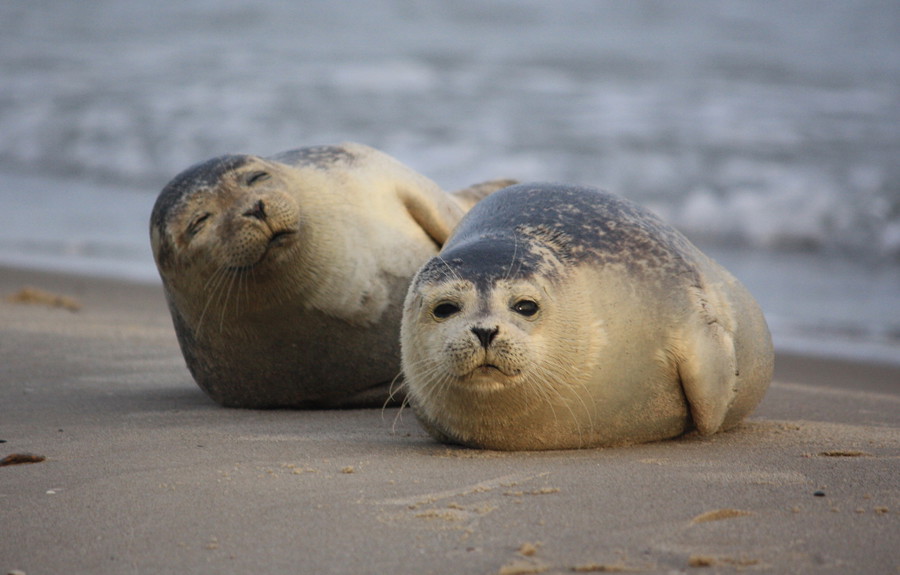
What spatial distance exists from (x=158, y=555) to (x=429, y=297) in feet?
4.19

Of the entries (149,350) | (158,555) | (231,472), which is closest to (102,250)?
(149,350)

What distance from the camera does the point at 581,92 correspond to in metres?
16.8

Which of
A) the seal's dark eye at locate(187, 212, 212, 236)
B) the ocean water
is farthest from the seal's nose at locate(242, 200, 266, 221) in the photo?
the ocean water

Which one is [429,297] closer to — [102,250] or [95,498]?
[95,498]

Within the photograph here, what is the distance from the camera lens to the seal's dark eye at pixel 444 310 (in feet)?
12.3

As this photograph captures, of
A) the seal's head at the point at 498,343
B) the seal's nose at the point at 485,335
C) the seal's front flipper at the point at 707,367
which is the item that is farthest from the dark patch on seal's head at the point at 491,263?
the seal's front flipper at the point at 707,367

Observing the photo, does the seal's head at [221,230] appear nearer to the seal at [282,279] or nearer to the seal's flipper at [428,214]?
the seal at [282,279]

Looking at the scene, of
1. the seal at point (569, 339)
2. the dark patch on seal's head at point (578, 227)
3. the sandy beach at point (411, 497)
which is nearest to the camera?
the sandy beach at point (411, 497)

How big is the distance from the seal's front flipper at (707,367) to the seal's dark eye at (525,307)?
1.70ft

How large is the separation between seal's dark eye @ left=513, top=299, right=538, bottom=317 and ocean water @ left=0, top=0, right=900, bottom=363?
377 cm

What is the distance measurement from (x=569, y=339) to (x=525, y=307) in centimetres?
17

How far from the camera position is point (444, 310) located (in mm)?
3766

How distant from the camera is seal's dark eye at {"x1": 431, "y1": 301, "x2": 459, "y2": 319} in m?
3.75

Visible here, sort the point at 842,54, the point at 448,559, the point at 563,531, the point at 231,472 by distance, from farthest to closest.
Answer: the point at 842,54
the point at 231,472
the point at 563,531
the point at 448,559
